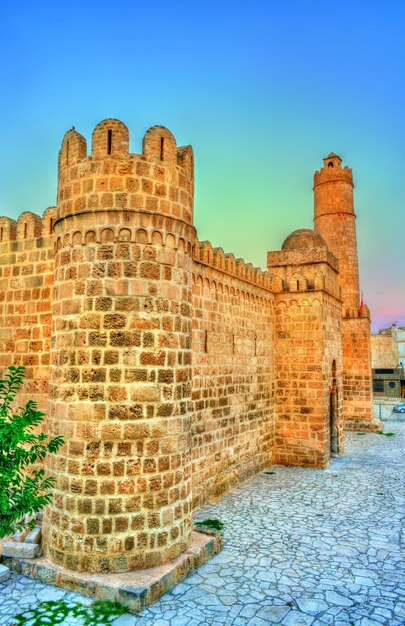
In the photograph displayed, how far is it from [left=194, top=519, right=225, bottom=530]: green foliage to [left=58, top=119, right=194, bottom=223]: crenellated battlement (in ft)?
15.6

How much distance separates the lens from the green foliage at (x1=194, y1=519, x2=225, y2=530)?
7465mm

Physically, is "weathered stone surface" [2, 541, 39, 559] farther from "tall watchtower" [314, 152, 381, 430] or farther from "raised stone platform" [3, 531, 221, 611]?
"tall watchtower" [314, 152, 381, 430]

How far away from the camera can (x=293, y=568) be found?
5969mm

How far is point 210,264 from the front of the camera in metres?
9.22

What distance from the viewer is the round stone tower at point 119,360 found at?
5391 mm

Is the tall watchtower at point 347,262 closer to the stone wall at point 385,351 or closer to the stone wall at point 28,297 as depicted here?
the stone wall at point 28,297

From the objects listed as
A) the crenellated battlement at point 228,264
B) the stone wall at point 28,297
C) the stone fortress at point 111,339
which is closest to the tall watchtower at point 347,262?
the crenellated battlement at point 228,264

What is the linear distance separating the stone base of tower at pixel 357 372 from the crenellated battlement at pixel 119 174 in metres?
16.2

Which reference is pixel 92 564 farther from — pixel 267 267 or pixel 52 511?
pixel 267 267

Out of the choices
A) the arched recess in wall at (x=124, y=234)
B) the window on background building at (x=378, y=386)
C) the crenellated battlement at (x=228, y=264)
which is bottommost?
the window on background building at (x=378, y=386)

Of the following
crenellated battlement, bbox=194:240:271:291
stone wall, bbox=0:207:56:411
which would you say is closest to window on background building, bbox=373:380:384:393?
crenellated battlement, bbox=194:240:271:291

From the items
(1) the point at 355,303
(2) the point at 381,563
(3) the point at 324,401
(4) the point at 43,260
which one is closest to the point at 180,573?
(2) the point at 381,563

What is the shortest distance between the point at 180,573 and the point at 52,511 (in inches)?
65.6

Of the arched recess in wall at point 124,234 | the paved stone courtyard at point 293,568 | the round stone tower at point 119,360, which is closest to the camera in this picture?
the paved stone courtyard at point 293,568
